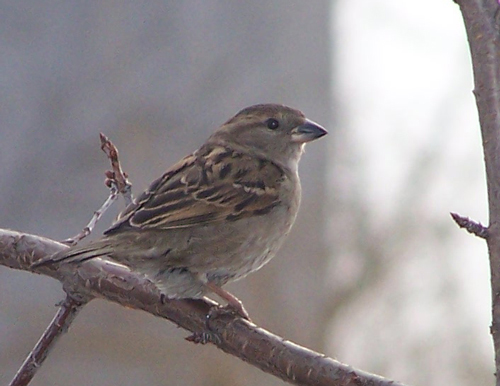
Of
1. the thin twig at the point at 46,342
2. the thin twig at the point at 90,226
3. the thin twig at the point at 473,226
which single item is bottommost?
the thin twig at the point at 46,342

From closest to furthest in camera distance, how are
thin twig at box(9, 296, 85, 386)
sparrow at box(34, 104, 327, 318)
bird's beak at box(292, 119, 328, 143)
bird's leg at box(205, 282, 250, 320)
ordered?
thin twig at box(9, 296, 85, 386) → bird's leg at box(205, 282, 250, 320) → sparrow at box(34, 104, 327, 318) → bird's beak at box(292, 119, 328, 143)

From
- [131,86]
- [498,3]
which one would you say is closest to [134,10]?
[131,86]

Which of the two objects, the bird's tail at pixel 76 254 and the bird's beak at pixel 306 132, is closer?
the bird's tail at pixel 76 254

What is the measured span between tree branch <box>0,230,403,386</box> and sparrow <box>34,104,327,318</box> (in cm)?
A: 6

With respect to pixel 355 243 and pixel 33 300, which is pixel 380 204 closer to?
pixel 355 243

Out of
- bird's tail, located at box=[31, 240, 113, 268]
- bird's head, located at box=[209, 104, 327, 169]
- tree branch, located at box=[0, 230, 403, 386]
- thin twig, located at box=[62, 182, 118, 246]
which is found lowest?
tree branch, located at box=[0, 230, 403, 386]

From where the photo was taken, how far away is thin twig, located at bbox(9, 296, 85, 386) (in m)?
2.79

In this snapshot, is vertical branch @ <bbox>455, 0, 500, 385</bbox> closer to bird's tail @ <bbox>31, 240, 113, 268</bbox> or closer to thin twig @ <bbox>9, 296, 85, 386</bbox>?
bird's tail @ <bbox>31, 240, 113, 268</bbox>

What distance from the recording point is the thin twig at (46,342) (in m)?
2.79

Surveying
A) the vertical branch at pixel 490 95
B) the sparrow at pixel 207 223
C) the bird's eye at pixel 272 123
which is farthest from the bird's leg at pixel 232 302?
the vertical branch at pixel 490 95

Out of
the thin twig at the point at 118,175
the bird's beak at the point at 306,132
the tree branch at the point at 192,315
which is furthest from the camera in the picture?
the bird's beak at the point at 306,132

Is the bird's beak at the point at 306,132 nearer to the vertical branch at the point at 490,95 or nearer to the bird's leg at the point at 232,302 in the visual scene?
the bird's leg at the point at 232,302

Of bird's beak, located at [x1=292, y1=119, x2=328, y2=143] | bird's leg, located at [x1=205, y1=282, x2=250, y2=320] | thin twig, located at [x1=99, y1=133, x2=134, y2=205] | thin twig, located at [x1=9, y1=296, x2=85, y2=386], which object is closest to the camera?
thin twig, located at [x1=9, y1=296, x2=85, y2=386]

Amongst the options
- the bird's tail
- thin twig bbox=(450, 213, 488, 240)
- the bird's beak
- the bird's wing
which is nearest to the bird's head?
the bird's beak
